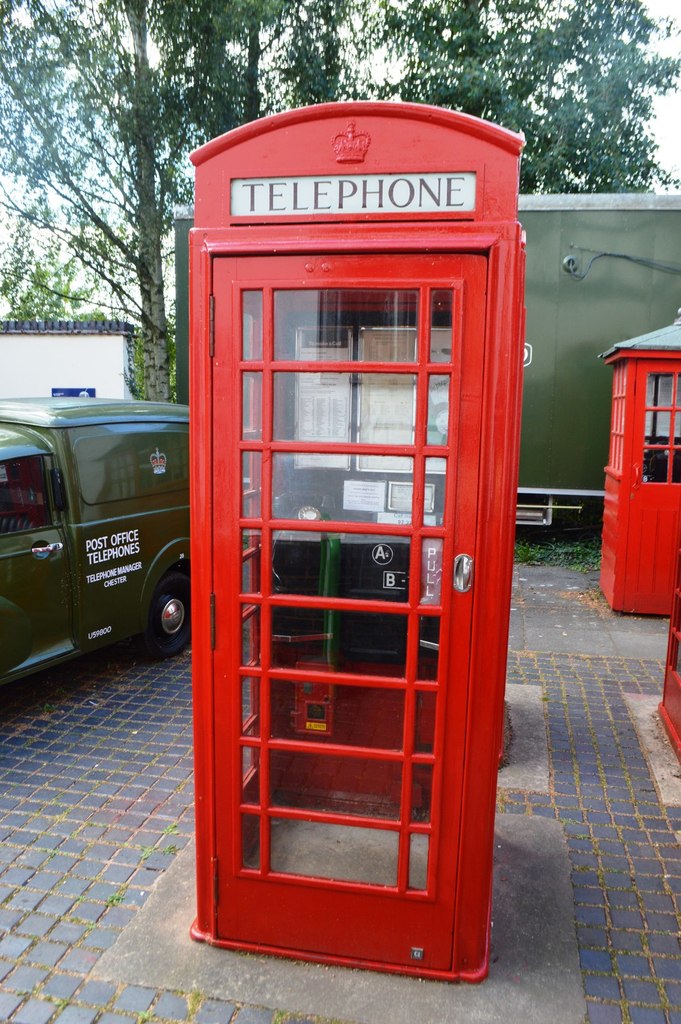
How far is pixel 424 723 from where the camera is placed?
2.68 metres

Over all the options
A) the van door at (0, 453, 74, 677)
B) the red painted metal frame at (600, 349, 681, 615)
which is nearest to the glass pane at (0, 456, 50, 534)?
the van door at (0, 453, 74, 677)

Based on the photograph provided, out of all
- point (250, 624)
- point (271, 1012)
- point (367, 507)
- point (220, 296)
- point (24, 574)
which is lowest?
point (271, 1012)

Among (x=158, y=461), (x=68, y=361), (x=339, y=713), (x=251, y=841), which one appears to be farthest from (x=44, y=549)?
(x=68, y=361)

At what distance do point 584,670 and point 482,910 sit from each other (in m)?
3.61

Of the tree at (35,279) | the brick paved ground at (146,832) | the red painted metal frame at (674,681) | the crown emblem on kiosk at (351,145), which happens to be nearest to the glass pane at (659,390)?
the brick paved ground at (146,832)

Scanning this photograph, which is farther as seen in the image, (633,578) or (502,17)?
(502,17)

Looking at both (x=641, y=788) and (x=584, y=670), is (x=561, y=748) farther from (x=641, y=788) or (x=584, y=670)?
(x=584, y=670)

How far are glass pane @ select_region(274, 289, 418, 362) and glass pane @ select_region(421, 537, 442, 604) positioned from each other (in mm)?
616

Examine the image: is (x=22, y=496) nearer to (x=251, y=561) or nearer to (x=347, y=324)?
(x=251, y=561)

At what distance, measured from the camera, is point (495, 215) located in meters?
2.37

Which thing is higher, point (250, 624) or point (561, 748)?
point (250, 624)

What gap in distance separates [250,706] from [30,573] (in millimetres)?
2744

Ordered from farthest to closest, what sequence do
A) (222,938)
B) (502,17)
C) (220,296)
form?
1. (502,17)
2. (222,938)
3. (220,296)

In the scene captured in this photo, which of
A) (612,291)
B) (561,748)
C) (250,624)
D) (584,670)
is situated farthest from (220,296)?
(612,291)
